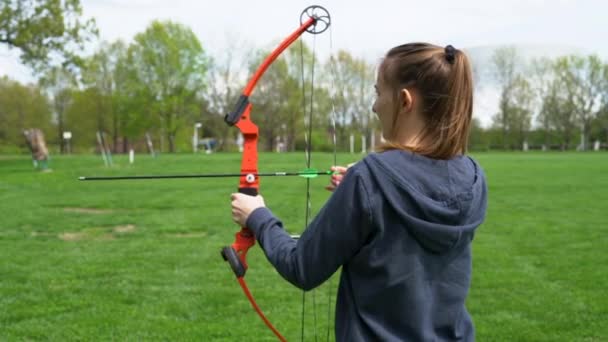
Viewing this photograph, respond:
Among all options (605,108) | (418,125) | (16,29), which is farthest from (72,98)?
(418,125)

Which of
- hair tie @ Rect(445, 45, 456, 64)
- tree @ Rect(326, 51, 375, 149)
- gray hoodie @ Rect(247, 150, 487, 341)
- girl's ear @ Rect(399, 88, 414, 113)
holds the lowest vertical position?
gray hoodie @ Rect(247, 150, 487, 341)

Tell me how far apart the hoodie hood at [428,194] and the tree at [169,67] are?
5257cm

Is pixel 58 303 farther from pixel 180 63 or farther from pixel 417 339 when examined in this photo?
pixel 180 63

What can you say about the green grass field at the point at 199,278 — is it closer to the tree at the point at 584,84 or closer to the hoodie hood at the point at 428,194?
the hoodie hood at the point at 428,194

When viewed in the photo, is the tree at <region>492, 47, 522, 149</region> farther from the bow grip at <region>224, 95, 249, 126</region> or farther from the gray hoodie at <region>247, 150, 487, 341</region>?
the gray hoodie at <region>247, 150, 487, 341</region>

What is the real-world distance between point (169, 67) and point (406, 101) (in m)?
52.9

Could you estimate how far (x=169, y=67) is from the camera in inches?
2055

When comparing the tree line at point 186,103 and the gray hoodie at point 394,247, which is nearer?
the gray hoodie at point 394,247

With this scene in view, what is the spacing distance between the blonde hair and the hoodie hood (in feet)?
0.14

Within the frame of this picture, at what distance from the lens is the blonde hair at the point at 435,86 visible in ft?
4.66

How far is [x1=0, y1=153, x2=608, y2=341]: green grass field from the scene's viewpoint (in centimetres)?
423

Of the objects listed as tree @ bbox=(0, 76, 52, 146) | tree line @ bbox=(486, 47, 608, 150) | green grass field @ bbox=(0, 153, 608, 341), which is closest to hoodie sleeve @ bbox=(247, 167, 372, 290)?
green grass field @ bbox=(0, 153, 608, 341)

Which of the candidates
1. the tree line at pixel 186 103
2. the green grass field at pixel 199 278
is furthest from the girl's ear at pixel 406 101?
the tree line at pixel 186 103

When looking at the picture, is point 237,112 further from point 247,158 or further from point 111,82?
point 111,82
